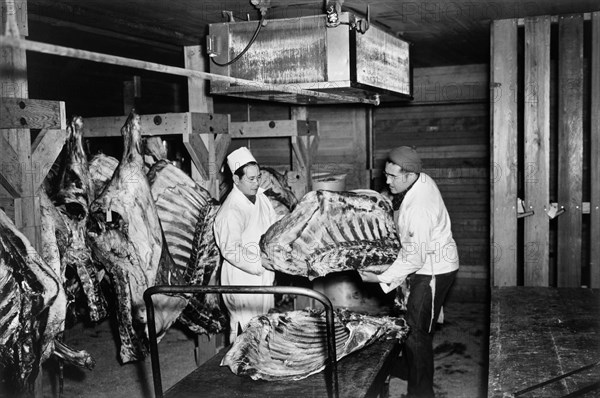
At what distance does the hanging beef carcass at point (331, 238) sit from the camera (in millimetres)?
4309

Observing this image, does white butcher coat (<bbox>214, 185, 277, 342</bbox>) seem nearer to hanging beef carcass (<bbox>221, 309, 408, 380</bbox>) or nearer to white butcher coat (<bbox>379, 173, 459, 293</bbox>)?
hanging beef carcass (<bbox>221, 309, 408, 380</bbox>)

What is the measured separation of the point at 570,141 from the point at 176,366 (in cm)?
437

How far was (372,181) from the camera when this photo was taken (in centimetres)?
834

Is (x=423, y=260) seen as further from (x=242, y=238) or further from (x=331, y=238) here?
(x=242, y=238)

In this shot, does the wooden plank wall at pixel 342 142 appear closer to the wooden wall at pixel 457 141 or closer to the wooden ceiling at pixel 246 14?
the wooden wall at pixel 457 141

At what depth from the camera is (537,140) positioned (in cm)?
541

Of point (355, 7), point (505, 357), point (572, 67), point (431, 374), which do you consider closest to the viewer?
point (505, 357)

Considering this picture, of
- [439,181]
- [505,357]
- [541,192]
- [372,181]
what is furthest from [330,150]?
[505,357]

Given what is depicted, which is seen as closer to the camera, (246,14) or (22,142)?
(22,142)

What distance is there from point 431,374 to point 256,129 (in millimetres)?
2757

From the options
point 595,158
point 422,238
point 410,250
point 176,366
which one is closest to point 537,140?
point 595,158

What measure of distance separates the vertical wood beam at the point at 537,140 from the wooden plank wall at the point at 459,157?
260cm

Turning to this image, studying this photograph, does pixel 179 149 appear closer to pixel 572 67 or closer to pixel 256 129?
pixel 256 129

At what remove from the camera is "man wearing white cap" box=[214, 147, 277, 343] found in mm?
4723
